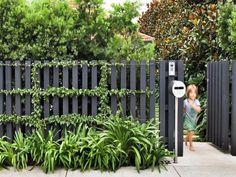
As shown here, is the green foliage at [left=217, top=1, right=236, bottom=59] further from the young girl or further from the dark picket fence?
the young girl

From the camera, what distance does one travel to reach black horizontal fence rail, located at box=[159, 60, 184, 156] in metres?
8.22

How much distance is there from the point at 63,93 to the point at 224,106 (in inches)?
125

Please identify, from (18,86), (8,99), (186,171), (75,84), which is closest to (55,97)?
(75,84)

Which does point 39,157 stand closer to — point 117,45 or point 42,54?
point 42,54

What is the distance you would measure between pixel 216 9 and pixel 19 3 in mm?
6899

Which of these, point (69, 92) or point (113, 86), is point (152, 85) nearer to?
point (113, 86)

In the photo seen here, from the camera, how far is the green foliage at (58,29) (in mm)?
8383

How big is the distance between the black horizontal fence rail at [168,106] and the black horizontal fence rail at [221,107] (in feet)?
3.51

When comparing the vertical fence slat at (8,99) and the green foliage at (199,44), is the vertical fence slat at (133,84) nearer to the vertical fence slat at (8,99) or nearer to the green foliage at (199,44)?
the vertical fence slat at (8,99)

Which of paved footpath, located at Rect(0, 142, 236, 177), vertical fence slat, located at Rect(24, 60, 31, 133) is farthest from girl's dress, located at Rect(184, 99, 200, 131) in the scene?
vertical fence slat, located at Rect(24, 60, 31, 133)

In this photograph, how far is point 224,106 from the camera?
8.87 meters

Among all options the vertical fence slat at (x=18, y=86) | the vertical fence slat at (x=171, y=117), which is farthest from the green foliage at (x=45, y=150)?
the vertical fence slat at (x=171, y=117)

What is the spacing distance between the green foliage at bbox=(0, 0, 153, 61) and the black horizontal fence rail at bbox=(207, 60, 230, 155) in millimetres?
1675

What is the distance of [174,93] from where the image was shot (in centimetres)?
777
